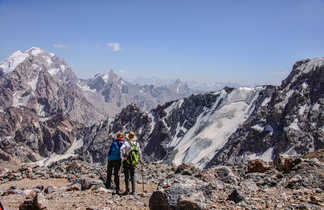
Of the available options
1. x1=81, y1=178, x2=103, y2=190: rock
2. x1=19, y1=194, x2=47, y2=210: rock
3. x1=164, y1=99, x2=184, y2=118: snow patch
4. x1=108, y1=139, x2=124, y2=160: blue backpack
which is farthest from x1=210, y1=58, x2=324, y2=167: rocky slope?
x1=19, y1=194, x2=47, y2=210: rock

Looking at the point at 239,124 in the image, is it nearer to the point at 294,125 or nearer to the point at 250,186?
the point at 294,125

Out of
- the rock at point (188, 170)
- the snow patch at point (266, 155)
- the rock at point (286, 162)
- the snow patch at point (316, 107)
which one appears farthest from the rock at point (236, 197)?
the snow patch at point (316, 107)

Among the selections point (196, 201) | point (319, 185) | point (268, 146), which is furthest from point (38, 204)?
point (268, 146)

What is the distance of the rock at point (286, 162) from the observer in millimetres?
16361

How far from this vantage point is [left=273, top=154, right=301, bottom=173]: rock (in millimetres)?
16361

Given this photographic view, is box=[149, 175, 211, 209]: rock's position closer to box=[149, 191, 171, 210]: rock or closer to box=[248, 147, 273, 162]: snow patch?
box=[149, 191, 171, 210]: rock

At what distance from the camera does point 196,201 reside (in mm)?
9234

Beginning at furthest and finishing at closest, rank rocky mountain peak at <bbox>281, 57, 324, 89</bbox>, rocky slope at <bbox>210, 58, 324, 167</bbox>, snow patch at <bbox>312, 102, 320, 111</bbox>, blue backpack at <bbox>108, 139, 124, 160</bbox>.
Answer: rocky mountain peak at <bbox>281, 57, 324, 89</bbox>, snow patch at <bbox>312, 102, 320, 111</bbox>, rocky slope at <bbox>210, 58, 324, 167</bbox>, blue backpack at <bbox>108, 139, 124, 160</bbox>

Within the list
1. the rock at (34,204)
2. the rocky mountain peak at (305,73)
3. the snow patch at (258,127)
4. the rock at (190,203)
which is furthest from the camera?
the snow patch at (258,127)

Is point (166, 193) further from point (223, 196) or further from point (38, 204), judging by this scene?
point (38, 204)

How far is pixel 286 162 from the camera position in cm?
1703

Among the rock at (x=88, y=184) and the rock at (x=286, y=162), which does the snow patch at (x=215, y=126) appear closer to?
the rock at (x=286, y=162)

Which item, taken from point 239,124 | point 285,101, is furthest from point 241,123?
point 285,101

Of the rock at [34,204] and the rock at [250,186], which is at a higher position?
the rock at [34,204]
